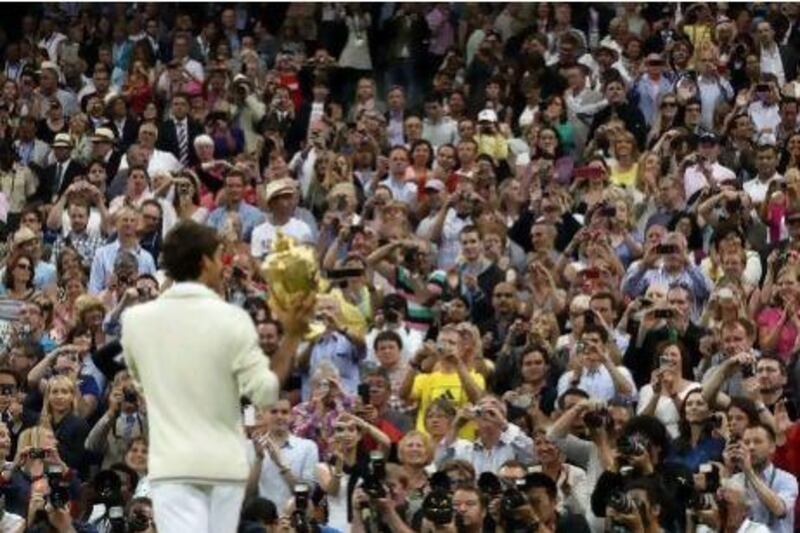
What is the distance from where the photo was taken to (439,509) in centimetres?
1420

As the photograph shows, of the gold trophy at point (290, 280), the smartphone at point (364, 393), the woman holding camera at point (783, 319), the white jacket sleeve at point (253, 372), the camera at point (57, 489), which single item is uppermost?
Result: the gold trophy at point (290, 280)

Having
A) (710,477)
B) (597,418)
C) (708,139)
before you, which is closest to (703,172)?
(708,139)

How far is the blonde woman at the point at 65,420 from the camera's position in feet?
55.4

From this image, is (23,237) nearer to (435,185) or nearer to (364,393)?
(435,185)

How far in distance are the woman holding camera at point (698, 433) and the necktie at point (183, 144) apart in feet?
24.6

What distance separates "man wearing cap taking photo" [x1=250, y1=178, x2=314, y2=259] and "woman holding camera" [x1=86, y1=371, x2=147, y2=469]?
319 cm

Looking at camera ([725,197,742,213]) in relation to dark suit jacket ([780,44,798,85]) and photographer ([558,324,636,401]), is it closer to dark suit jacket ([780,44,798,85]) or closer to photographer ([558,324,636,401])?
photographer ([558,324,636,401])

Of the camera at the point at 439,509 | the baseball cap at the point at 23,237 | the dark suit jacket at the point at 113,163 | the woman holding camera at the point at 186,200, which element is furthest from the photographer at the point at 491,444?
the dark suit jacket at the point at 113,163

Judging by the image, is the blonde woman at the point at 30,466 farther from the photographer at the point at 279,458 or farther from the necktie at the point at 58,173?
the necktie at the point at 58,173

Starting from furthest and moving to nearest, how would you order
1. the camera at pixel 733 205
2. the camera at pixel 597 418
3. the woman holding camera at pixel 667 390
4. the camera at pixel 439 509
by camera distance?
the camera at pixel 733 205
the woman holding camera at pixel 667 390
the camera at pixel 597 418
the camera at pixel 439 509

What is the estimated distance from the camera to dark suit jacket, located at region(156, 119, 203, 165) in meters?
22.8

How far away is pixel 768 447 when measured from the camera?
15172mm

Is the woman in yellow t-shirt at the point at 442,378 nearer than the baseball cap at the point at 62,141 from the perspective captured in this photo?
Yes

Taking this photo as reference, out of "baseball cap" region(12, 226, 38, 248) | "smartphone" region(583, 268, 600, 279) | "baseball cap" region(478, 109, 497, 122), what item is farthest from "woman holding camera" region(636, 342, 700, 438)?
"baseball cap" region(478, 109, 497, 122)
